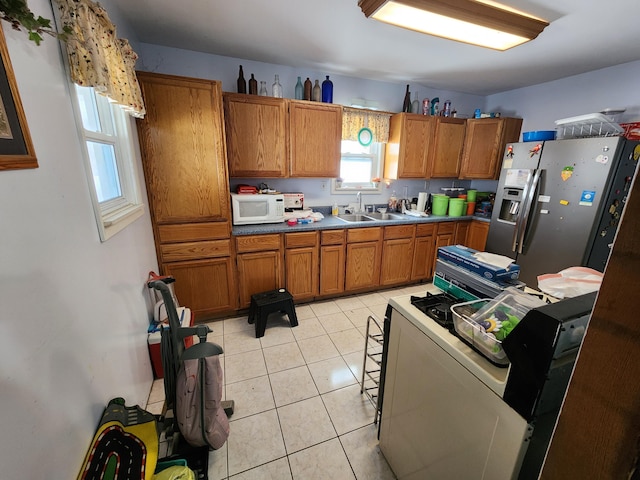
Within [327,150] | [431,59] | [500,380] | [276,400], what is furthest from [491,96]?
[276,400]

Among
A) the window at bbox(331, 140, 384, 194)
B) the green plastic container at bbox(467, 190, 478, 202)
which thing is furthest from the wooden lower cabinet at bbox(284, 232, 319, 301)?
the green plastic container at bbox(467, 190, 478, 202)

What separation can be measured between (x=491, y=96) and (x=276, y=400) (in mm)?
4669

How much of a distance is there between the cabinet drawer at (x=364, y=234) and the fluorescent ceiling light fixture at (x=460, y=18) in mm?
1780

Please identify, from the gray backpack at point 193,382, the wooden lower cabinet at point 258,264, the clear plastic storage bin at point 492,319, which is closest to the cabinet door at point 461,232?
the wooden lower cabinet at point 258,264

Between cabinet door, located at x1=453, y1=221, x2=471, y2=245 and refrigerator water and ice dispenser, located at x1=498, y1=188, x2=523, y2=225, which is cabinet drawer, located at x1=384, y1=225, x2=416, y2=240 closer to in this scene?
cabinet door, located at x1=453, y1=221, x2=471, y2=245

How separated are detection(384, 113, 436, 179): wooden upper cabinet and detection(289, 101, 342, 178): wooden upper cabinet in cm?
83

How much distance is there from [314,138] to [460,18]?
59.9 inches

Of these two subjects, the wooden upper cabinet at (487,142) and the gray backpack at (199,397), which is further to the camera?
the wooden upper cabinet at (487,142)

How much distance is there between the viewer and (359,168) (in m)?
3.51

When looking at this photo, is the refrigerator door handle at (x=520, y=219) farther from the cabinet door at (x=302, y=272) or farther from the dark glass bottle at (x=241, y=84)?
the dark glass bottle at (x=241, y=84)

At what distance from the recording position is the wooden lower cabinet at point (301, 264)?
2.72 meters

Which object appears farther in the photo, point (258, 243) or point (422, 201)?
point (422, 201)

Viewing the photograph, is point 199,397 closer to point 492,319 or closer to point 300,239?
point 492,319

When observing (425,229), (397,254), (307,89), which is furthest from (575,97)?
(307,89)
